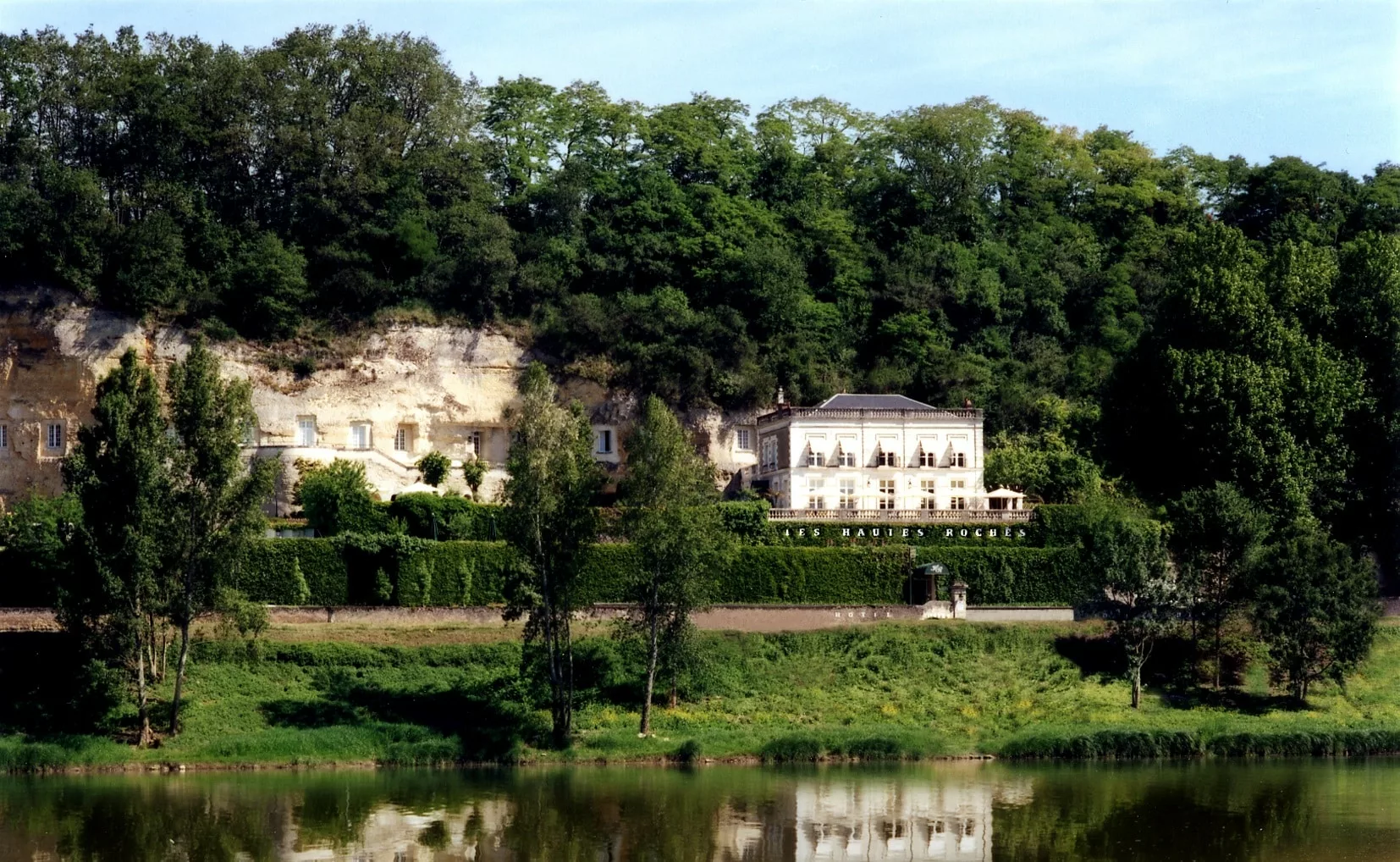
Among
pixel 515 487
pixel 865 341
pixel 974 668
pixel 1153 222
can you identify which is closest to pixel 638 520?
pixel 515 487

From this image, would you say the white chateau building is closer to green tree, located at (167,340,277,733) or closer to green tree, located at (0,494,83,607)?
green tree, located at (0,494,83,607)

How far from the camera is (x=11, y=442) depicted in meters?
73.7

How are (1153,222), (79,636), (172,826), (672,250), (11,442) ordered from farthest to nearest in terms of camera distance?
(1153,222) < (672,250) < (11,442) < (79,636) < (172,826)

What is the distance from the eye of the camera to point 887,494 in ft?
245

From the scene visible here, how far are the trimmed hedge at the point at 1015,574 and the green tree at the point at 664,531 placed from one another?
12.8 meters

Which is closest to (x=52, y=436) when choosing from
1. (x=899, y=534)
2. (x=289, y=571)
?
(x=289, y=571)

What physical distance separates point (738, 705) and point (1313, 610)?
13991 mm

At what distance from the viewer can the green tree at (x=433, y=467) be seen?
73.2m

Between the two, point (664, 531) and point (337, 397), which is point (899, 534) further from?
point (337, 397)

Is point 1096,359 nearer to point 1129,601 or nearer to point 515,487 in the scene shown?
point 1129,601

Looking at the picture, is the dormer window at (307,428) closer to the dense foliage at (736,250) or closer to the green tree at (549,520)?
the dense foliage at (736,250)

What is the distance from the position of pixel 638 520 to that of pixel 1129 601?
13.4m

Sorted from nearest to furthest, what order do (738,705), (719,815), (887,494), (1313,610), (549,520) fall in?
(719,815) → (549,520) → (738,705) → (1313,610) → (887,494)

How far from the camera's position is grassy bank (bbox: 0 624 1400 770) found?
5159 cm
